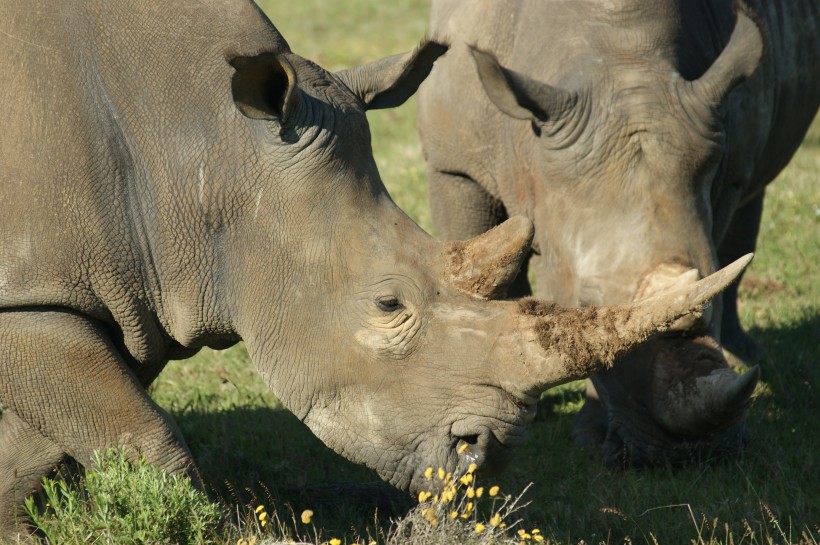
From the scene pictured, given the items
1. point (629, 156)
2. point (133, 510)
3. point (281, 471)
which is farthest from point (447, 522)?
point (629, 156)

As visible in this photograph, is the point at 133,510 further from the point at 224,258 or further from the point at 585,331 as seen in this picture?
the point at 585,331

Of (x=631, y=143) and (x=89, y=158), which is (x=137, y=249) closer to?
(x=89, y=158)

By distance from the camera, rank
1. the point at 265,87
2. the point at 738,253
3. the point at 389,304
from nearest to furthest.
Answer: the point at 265,87 < the point at 389,304 < the point at 738,253

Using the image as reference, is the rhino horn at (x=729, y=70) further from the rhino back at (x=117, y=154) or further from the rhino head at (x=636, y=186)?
the rhino back at (x=117, y=154)

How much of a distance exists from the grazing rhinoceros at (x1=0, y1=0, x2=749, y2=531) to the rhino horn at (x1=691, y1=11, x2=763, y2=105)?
1.89 meters

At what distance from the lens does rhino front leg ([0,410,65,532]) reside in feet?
17.3

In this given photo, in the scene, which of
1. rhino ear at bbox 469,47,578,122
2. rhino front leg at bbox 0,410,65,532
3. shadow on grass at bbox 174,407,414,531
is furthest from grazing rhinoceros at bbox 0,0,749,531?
rhino ear at bbox 469,47,578,122

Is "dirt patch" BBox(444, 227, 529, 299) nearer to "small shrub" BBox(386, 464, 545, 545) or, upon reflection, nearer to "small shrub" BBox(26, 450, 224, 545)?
"small shrub" BBox(386, 464, 545, 545)

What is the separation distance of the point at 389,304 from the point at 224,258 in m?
0.69

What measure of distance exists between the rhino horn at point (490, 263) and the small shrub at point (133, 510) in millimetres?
1324

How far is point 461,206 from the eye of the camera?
758 cm

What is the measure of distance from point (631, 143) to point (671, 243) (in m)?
0.55

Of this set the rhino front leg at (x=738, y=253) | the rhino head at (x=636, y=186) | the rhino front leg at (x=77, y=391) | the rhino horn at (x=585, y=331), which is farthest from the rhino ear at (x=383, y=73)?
the rhino front leg at (x=738, y=253)

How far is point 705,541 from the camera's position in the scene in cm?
533
